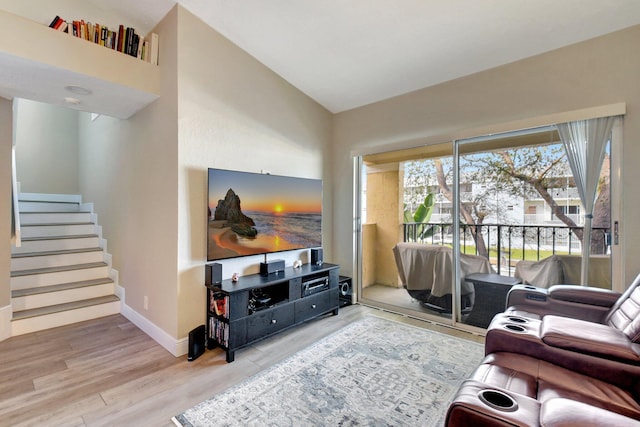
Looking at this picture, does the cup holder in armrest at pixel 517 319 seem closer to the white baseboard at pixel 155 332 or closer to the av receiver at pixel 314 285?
the av receiver at pixel 314 285

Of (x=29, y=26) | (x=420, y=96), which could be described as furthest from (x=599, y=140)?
(x=29, y=26)

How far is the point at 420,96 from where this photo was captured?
131 inches

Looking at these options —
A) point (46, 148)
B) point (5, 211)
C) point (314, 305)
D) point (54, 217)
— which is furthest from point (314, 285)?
point (46, 148)

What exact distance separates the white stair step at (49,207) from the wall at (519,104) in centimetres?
460

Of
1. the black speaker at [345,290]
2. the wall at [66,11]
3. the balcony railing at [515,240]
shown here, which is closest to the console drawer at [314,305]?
the black speaker at [345,290]

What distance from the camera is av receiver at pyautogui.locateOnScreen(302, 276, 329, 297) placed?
3099mm

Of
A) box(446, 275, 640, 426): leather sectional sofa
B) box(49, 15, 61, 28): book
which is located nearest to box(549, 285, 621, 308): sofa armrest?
box(446, 275, 640, 426): leather sectional sofa

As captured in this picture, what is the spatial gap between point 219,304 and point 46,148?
4.76m

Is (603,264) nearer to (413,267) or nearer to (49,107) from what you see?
(413,267)

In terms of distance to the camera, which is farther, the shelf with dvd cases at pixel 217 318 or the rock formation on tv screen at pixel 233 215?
the rock formation on tv screen at pixel 233 215

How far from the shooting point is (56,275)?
137 inches

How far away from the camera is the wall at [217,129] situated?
2574 mm

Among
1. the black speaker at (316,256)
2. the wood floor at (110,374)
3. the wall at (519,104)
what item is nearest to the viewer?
the wood floor at (110,374)

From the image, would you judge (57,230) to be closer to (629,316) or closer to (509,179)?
(509,179)
